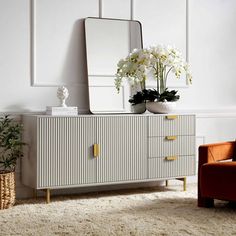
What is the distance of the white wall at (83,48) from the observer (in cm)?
472

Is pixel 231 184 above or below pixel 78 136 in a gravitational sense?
below

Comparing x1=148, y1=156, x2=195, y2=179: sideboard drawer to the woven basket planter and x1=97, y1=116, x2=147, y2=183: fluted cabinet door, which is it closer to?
x1=97, y1=116, x2=147, y2=183: fluted cabinet door

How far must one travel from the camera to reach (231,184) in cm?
393

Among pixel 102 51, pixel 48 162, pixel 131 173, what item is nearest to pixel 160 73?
pixel 102 51

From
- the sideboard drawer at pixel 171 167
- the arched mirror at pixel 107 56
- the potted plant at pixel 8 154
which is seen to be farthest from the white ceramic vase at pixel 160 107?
the potted plant at pixel 8 154

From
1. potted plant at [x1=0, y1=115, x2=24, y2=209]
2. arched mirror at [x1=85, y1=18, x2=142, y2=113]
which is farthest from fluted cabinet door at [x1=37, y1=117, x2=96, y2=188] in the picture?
arched mirror at [x1=85, y1=18, x2=142, y2=113]

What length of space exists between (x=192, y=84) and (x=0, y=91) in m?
2.00

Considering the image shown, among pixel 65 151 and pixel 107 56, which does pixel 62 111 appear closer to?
pixel 65 151

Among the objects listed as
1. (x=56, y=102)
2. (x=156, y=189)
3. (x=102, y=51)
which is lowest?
(x=156, y=189)

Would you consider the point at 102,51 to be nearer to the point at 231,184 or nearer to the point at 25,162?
the point at 25,162

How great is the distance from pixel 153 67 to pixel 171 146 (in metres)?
0.74

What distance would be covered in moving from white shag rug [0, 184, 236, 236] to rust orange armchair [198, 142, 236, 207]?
122 millimetres

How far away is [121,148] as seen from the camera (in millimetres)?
4727

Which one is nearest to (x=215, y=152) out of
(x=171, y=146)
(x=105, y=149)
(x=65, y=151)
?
(x=171, y=146)
